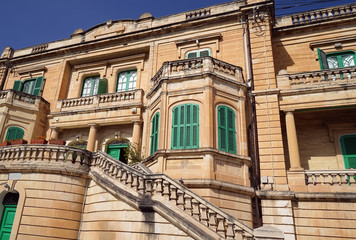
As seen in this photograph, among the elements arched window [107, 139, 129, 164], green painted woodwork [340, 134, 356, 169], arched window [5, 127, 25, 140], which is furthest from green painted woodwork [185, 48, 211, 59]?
arched window [5, 127, 25, 140]

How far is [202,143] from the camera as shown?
10.1m

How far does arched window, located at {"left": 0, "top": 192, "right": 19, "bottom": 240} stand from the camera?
851 centimetres

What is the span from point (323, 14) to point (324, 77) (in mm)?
4600

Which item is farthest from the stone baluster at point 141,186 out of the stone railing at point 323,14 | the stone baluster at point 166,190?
the stone railing at point 323,14

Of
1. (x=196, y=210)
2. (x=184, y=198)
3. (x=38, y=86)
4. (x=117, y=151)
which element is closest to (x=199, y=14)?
(x=117, y=151)

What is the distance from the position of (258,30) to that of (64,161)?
416 inches

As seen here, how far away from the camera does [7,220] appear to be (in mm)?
8703

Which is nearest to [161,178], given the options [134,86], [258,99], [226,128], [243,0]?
[226,128]

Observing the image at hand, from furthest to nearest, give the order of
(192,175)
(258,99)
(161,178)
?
1. (258,99)
2. (192,175)
3. (161,178)

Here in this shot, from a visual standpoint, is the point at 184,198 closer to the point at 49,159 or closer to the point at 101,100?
the point at 49,159

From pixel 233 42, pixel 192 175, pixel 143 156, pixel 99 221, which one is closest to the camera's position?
pixel 99 221

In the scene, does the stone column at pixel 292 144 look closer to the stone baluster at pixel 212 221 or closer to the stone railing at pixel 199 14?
the stone baluster at pixel 212 221

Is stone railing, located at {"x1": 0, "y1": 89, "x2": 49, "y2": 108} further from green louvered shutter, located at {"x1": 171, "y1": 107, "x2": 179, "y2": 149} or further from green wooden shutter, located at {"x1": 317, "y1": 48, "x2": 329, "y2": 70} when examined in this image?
green wooden shutter, located at {"x1": 317, "y1": 48, "x2": 329, "y2": 70}

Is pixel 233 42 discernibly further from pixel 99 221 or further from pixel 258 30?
pixel 99 221
